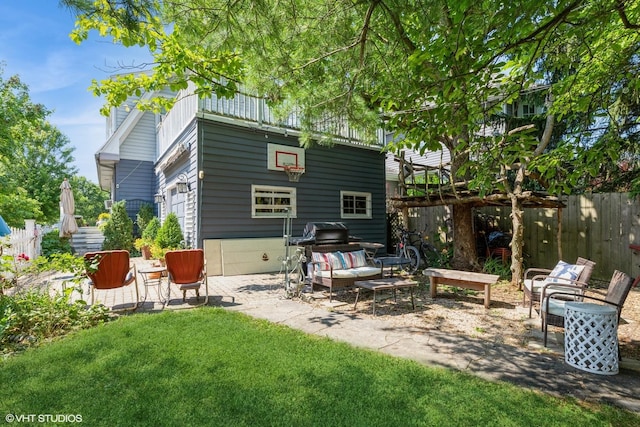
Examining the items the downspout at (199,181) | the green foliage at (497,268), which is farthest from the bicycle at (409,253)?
the downspout at (199,181)

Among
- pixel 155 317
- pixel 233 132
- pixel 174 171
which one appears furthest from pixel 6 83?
pixel 155 317

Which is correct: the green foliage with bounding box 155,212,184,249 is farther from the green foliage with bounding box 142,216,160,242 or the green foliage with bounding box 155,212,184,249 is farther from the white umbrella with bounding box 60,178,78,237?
the white umbrella with bounding box 60,178,78,237

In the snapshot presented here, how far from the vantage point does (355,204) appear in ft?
36.2

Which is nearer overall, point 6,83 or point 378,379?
point 378,379

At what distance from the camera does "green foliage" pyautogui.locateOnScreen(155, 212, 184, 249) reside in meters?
8.70

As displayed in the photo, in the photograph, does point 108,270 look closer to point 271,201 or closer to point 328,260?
point 328,260

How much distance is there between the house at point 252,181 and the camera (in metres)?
8.04

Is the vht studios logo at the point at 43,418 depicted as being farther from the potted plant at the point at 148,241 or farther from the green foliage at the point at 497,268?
the potted plant at the point at 148,241

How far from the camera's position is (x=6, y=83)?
1209 centimetres

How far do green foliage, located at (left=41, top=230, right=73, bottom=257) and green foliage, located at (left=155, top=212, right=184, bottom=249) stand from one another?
512 cm

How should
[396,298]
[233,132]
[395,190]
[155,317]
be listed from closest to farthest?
[155,317]
[396,298]
[233,132]
[395,190]

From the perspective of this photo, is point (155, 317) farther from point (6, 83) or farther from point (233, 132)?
point (6, 83)

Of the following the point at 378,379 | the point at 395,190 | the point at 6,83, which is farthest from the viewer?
the point at 395,190

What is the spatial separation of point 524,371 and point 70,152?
33228mm
